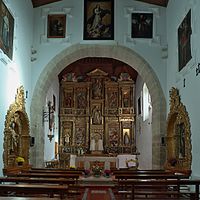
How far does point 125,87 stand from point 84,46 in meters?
9.38

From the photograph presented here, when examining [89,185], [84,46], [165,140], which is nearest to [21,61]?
[84,46]

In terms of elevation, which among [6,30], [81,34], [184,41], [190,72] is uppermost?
[81,34]

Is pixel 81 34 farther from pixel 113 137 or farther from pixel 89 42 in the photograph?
pixel 113 137

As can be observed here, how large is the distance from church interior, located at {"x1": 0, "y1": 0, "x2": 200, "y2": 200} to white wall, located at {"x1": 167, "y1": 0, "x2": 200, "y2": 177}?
26 millimetres

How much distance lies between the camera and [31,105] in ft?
43.9

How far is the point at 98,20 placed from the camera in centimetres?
1385

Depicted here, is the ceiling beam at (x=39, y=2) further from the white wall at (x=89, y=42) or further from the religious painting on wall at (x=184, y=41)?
the religious painting on wall at (x=184, y=41)

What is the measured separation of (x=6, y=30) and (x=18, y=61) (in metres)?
1.64

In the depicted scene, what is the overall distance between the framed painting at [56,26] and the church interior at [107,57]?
4cm

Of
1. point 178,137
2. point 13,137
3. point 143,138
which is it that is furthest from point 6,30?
point 143,138

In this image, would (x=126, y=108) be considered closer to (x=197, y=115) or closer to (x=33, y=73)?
(x=33, y=73)

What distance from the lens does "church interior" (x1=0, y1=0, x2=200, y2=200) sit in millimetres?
9164

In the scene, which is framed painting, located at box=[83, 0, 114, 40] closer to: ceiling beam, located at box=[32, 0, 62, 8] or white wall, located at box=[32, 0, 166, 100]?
white wall, located at box=[32, 0, 166, 100]

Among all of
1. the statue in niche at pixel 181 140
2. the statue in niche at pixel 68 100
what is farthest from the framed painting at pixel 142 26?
the statue in niche at pixel 68 100
